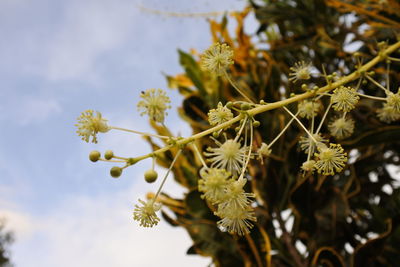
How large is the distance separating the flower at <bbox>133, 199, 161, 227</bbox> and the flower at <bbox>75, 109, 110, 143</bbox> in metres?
0.18

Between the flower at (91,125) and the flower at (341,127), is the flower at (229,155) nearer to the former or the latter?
the flower at (91,125)

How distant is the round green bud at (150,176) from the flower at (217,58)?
39 cm

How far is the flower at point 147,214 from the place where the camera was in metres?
0.80

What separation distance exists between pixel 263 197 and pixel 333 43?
902 mm

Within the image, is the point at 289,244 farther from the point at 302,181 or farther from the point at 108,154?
the point at 108,154

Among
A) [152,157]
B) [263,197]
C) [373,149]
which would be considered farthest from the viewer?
[373,149]

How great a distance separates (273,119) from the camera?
178 cm

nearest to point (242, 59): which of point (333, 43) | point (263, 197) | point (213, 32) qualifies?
point (213, 32)

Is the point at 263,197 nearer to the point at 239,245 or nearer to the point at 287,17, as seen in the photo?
the point at 239,245

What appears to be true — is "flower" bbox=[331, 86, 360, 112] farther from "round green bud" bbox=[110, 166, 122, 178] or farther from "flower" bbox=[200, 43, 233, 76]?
"round green bud" bbox=[110, 166, 122, 178]

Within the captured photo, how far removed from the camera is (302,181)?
1.58 m

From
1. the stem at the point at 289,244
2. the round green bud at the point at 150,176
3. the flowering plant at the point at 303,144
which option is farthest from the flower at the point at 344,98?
the stem at the point at 289,244

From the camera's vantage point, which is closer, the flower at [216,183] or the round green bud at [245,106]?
the flower at [216,183]

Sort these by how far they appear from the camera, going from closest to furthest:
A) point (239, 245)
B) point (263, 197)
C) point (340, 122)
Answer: point (340, 122) < point (239, 245) < point (263, 197)
